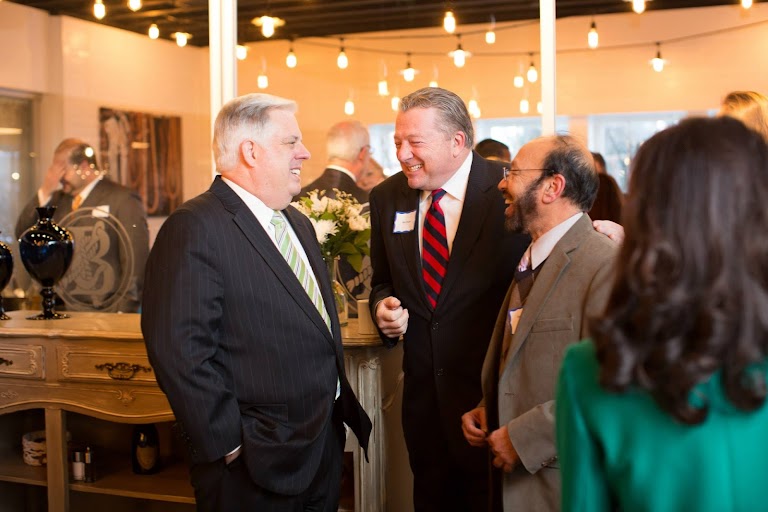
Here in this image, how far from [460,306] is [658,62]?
1624mm

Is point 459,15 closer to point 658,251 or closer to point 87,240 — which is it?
point 87,240

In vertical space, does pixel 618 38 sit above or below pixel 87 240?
above

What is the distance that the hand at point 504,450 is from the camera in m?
2.27

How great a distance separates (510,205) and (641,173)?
4.36 feet

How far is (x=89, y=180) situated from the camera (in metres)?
4.97

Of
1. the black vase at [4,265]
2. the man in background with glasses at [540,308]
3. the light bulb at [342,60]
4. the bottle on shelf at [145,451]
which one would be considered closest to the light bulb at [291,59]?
the light bulb at [342,60]

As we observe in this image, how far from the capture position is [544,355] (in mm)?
2246

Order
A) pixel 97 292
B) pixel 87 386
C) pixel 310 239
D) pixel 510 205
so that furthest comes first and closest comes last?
pixel 97 292 < pixel 87 386 < pixel 310 239 < pixel 510 205

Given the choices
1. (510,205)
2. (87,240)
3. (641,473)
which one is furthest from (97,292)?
(641,473)

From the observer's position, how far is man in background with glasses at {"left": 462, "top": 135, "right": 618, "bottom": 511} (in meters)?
2.22

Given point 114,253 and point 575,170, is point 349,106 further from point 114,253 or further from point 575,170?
point 575,170

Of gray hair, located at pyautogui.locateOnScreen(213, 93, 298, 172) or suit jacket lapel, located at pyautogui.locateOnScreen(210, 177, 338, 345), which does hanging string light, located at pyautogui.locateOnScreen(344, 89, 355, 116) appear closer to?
gray hair, located at pyautogui.locateOnScreen(213, 93, 298, 172)

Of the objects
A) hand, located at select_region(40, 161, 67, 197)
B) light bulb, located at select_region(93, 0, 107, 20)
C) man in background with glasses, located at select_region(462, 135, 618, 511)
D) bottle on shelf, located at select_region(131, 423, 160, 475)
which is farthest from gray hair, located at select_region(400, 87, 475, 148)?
hand, located at select_region(40, 161, 67, 197)

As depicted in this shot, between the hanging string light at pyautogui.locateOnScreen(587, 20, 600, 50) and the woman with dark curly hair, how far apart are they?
2808mm
